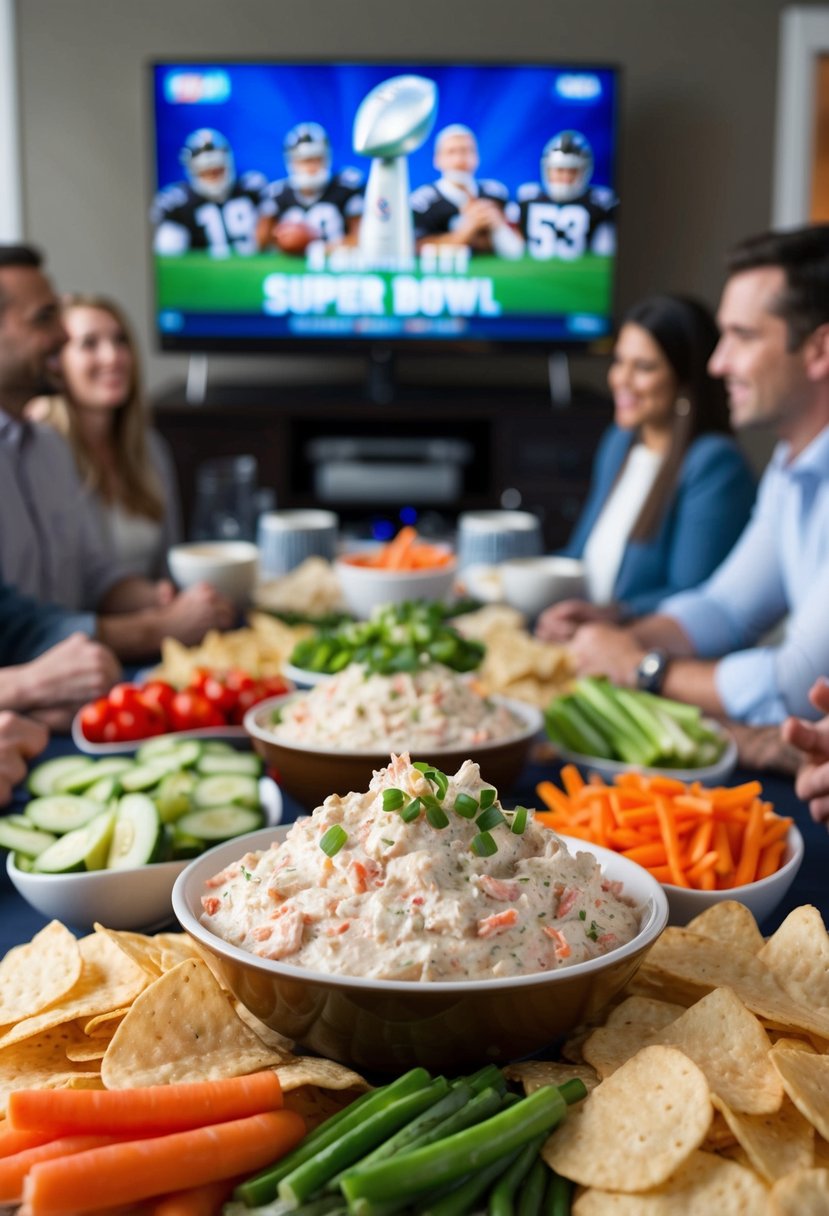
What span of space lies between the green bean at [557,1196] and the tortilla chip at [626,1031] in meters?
0.12

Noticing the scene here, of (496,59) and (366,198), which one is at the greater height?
(496,59)

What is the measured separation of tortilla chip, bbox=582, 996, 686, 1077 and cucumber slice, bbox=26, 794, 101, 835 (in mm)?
730

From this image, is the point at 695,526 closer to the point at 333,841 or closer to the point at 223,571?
the point at 223,571

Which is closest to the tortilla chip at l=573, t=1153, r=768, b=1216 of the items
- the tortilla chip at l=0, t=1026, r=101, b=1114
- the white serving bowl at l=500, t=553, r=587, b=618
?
the tortilla chip at l=0, t=1026, r=101, b=1114

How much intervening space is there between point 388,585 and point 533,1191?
6.83 feet

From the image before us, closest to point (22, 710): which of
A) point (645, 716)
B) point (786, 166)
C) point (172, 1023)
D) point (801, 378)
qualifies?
point (645, 716)

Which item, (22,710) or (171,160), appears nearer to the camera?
(22,710)

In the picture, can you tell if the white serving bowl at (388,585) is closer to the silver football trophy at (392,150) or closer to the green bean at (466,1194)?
the green bean at (466,1194)

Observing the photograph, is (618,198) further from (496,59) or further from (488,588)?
(488,588)

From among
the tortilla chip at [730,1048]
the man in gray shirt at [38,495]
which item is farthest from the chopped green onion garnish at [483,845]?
the man in gray shirt at [38,495]

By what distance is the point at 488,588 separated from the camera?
3281mm

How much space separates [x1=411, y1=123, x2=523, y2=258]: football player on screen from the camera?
6.30 m

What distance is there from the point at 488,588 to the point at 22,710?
1.32 m

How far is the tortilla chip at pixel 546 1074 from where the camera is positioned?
3.51 feet
